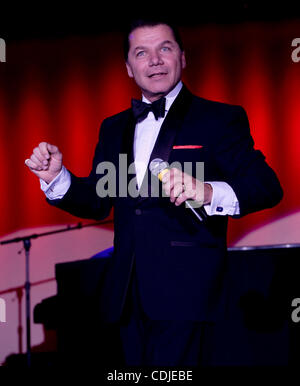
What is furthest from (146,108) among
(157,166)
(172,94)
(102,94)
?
(102,94)

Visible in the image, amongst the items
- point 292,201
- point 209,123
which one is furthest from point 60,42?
point 209,123

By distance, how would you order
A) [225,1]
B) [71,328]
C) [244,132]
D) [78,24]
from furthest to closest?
[78,24] < [225,1] < [71,328] < [244,132]

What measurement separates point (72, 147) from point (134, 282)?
2.91 m

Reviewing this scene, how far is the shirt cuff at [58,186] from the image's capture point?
1555 mm

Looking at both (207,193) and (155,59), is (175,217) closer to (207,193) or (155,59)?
(207,193)

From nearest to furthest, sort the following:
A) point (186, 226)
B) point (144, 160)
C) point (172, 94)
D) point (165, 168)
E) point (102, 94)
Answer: point (165, 168) < point (186, 226) < point (144, 160) < point (172, 94) < point (102, 94)

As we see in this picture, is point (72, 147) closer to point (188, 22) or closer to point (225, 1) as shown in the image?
point (188, 22)

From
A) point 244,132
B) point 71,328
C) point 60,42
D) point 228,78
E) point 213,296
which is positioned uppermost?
point 60,42

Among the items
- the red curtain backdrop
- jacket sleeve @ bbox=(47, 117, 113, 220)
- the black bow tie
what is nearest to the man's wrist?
the black bow tie

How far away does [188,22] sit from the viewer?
4090 millimetres

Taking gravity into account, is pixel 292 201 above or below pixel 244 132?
below

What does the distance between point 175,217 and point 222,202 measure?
0.50 ft

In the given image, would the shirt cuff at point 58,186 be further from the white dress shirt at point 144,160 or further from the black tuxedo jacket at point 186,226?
the black tuxedo jacket at point 186,226

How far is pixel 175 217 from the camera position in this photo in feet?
4.57
